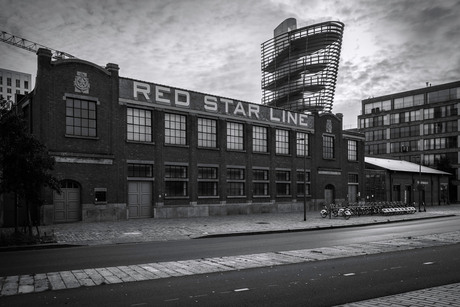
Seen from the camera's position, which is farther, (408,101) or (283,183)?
(408,101)

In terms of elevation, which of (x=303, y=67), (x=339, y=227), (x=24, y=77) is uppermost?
(x=24, y=77)

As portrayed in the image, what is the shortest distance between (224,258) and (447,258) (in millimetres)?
6653

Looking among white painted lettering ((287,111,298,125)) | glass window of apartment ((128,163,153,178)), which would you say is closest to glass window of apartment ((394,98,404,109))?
white painted lettering ((287,111,298,125))

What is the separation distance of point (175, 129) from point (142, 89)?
161 inches

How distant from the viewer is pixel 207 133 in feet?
110

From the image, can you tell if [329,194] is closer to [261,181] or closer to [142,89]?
[261,181]

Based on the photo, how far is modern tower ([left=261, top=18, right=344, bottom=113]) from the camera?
184ft

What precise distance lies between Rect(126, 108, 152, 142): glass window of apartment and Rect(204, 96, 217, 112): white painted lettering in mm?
5263

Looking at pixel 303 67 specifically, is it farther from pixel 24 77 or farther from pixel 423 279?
pixel 24 77

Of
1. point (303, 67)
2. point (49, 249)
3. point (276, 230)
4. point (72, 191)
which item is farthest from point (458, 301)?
point (303, 67)

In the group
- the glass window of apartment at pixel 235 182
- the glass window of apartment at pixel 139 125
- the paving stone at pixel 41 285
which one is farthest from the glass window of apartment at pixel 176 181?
the paving stone at pixel 41 285

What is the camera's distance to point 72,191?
2520 cm

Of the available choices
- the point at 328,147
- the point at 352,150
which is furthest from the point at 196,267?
the point at 352,150

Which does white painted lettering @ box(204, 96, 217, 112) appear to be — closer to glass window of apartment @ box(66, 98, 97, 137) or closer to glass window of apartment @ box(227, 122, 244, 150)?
glass window of apartment @ box(227, 122, 244, 150)
